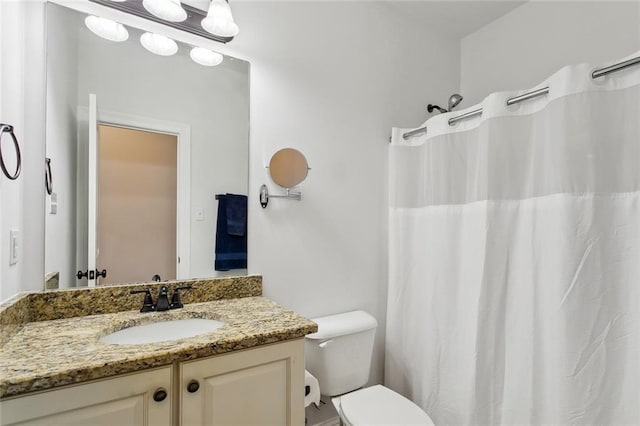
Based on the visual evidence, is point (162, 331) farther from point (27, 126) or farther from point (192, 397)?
point (27, 126)

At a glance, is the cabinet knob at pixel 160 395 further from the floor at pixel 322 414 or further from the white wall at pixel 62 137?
the floor at pixel 322 414

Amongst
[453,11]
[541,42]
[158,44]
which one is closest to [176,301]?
[158,44]

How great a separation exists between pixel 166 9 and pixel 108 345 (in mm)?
1197

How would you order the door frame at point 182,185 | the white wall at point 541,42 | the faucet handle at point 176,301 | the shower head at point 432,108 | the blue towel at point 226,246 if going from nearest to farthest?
the faucet handle at point 176,301, the door frame at point 182,185, the blue towel at point 226,246, the white wall at point 541,42, the shower head at point 432,108

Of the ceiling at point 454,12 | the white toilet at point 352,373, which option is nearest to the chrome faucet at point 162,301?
the white toilet at point 352,373

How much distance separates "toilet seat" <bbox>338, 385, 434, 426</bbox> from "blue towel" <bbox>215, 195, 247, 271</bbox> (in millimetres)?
804

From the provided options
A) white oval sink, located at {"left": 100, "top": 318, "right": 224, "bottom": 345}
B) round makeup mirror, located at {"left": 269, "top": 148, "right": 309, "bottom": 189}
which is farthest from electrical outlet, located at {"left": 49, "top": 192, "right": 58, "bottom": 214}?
round makeup mirror, located at {"left": 269, "top": 148, "right": 309, "bottom": 189}

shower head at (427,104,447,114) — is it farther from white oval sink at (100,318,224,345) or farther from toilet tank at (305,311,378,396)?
white oval sink at (100,318,224,345)

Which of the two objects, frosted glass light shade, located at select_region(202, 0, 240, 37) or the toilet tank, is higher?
frosted glass light shade, located at select_region(202, 0, 240, 37)

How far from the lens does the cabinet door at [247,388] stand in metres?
0.89

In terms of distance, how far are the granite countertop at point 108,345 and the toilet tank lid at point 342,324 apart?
0.36 metres

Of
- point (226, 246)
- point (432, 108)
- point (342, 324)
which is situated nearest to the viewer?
point (226, 246)

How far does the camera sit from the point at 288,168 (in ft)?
5.03

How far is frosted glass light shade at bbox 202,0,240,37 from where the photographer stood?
4.17 feet
